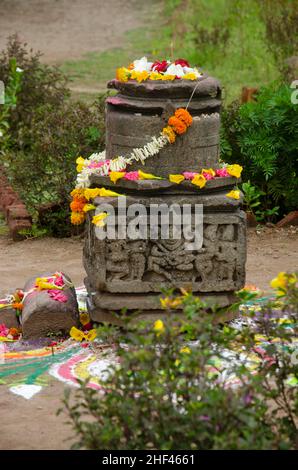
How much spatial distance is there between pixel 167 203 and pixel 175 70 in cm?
96

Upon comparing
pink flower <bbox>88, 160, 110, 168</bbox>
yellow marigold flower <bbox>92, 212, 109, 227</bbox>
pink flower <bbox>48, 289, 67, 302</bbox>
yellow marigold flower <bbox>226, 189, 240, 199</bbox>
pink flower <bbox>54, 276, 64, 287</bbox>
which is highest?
pink flower <bbox>88, 160, 110, 168</bbox>

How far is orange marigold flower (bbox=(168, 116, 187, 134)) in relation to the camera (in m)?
7.81

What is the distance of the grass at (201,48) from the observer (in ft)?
56.9

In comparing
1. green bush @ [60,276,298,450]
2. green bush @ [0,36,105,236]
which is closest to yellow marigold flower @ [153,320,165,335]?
green bush @ [60,276,298,450]

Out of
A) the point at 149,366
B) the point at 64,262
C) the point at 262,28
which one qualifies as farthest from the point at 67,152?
the point at 262,28

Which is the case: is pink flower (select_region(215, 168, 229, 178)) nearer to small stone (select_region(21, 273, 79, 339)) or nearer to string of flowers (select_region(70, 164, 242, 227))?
string of flowers (select_region(70, 164, 242, 227))

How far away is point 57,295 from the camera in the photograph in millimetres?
8227

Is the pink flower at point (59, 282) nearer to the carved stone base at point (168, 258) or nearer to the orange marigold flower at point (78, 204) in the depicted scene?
the carved stone base at point (168, 258)

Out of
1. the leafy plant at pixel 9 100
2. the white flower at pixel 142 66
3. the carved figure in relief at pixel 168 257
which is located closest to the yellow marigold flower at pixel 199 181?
the carved figure in relief at pixel 168 257

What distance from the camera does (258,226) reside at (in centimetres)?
1137

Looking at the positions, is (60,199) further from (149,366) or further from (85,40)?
(85,40)

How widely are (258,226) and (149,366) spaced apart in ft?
20.2

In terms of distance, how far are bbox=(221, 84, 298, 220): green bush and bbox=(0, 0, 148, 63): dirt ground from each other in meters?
8.13

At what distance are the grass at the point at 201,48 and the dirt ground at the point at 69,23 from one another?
468mm
